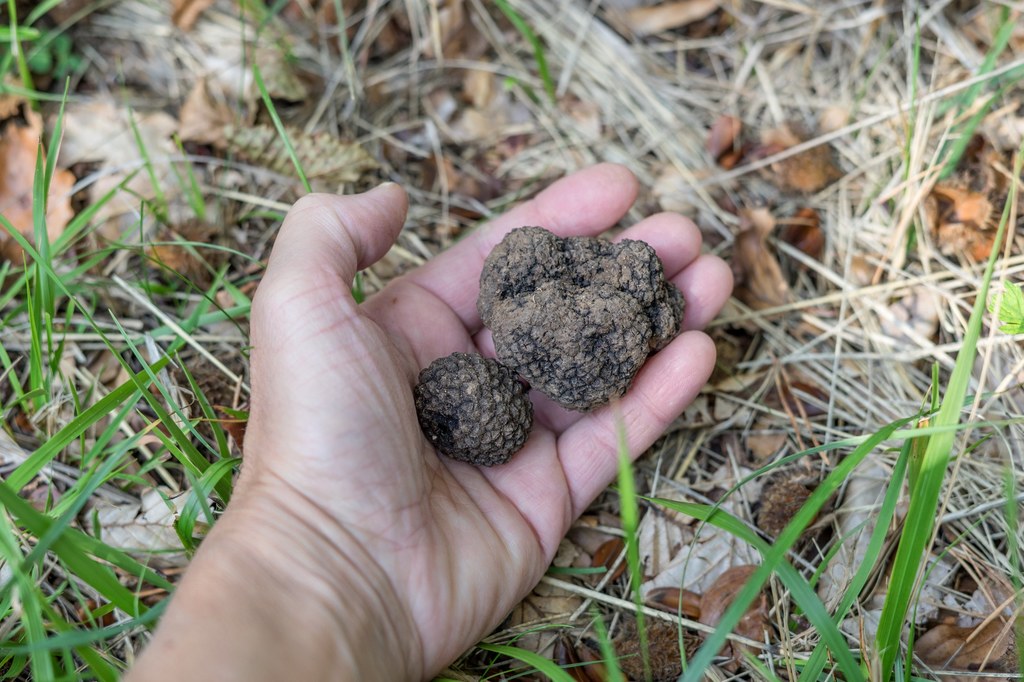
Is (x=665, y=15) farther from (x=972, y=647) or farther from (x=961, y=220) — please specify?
(x=972, y=647)

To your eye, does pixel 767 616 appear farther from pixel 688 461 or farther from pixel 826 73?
pixel 826 73

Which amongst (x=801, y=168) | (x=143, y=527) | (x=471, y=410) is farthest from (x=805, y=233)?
(x=143, y=527)

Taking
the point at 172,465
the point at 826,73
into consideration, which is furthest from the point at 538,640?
the point at 826,73

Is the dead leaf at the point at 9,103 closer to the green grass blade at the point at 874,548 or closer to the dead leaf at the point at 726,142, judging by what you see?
the dead leaf at the point at 726,142

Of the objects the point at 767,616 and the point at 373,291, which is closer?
the point at 767,616

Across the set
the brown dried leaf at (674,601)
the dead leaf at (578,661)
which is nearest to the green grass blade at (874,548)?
the brown dried leaf at (674,601)

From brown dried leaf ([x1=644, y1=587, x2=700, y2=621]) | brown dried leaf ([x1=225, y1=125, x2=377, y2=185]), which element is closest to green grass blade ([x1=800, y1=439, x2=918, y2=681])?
brown dried leaf ([x1=644, y1=587, x2=700, y2=621])
